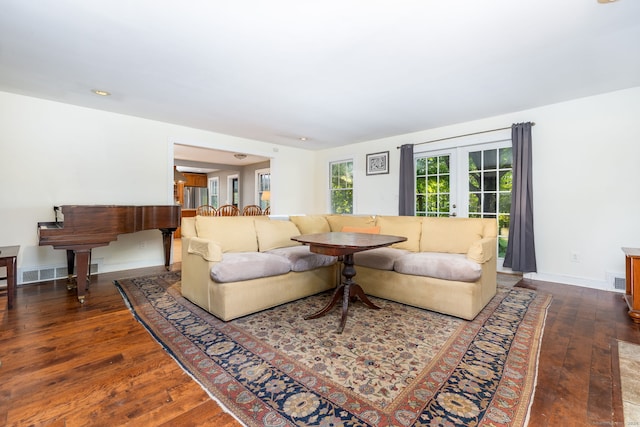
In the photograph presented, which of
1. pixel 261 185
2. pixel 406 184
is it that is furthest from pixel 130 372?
pixel 261 185

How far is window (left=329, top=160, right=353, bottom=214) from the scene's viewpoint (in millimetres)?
6219

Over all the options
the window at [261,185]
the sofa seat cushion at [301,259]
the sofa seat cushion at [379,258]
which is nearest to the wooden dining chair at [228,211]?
the window at [261,185]

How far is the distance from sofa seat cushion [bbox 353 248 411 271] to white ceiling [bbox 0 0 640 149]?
5.98ft

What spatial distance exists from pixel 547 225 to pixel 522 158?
0.95 m

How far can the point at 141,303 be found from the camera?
111 inches

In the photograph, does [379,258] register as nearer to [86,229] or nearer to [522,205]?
[522,205]

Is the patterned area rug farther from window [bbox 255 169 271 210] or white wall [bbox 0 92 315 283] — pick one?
window [bbox 255 169 271 210]

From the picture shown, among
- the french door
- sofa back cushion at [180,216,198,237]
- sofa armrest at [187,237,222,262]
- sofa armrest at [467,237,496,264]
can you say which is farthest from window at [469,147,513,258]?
sofa back cushion at [180,216,198,237]

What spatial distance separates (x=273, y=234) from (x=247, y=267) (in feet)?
2.83

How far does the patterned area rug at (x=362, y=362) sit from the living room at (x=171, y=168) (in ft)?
4.86

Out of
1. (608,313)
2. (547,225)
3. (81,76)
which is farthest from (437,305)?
(81,76)

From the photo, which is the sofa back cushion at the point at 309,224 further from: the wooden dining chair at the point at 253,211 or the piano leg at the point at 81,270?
the wooden dining chair at the point at 253,211

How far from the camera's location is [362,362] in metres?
1.78

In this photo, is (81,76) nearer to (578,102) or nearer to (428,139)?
(428,139)
